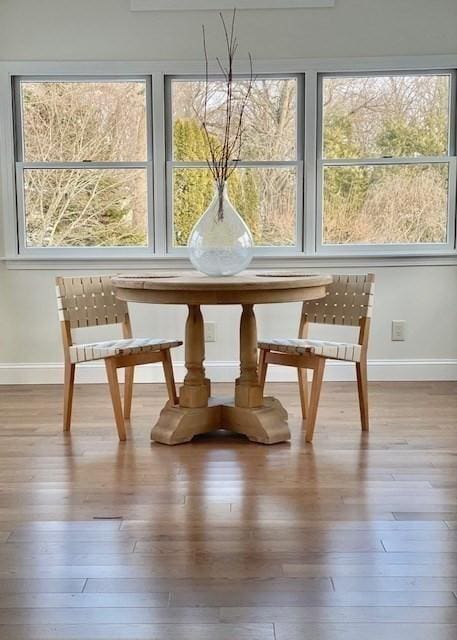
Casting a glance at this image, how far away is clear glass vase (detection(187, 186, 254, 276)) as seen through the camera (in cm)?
290

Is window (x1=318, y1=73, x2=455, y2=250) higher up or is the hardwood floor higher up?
window (x1=318, y1=73, x2=455, y2=250)

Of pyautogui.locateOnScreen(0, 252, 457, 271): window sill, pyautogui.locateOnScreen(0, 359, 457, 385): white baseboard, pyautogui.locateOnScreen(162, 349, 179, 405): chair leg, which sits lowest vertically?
pyautogui.locateOnScreen(0, 359, 457, 385): white baseboard

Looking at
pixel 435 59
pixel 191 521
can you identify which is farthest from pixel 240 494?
pixel 435 59

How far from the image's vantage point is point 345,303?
10.6ft

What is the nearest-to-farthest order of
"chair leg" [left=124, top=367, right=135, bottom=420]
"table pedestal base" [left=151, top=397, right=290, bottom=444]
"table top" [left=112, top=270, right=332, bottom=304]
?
"table top" [left=112, top=270, right=332, bottom=304] → "table pedestal base" [left=151, top=397, right=290, bottom=444] → "chair leg" [left=124, top=367, right=135, bottom=420]

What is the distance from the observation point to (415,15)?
13.0ft

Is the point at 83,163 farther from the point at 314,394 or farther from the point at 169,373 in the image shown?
the point at 314,394

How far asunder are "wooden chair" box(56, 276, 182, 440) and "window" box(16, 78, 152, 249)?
37.1 inches

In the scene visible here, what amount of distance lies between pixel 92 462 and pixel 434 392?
2131mm

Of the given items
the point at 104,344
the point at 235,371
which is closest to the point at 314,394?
the point at 104,344

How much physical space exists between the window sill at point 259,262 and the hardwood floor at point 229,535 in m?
1.23

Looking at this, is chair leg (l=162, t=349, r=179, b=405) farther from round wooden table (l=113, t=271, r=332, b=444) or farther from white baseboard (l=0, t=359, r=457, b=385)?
white baseboard (l=0, t=359, r=457, b=385)

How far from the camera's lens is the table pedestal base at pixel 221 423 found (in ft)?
9.42

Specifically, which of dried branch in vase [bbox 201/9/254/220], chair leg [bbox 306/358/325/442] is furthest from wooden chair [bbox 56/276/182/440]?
dried branch in vase [bbox 201/9/254/220]
